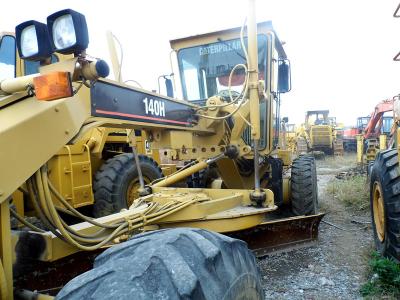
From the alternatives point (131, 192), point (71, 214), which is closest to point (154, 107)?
point (71, 214)

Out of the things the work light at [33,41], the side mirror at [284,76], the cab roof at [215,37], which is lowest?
the work light at [33,41]

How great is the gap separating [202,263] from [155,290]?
0.78 ft

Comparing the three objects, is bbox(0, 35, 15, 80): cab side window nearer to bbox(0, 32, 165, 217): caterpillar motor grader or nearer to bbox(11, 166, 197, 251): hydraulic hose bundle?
bbox(0, 32, 165, 217): caterpillar motor grader

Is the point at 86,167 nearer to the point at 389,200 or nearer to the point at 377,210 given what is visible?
the point at 377,210

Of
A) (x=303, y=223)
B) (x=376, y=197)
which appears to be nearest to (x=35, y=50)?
(x=303, y=223)

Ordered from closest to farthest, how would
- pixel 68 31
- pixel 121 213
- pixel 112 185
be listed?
pixel 68 31
pixel 121 213
pixel 112 185

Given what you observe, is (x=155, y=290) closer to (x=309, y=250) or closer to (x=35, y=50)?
(x=35, y=50)

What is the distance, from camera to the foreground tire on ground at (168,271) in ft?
4.11

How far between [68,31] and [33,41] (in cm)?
18

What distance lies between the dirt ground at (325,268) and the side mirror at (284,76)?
6.87 ft

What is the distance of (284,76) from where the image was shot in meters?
5.45

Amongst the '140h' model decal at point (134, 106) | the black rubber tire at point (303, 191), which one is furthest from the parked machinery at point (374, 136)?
the '140h' model decal at point (134, 106)

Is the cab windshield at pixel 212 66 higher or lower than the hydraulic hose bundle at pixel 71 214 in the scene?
higher

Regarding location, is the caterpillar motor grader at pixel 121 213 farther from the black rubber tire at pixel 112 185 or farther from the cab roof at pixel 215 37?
the black rubber tire at pixel 112 185
